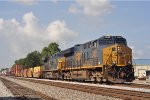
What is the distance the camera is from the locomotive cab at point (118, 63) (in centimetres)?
2597

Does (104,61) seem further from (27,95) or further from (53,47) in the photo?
(53,47)

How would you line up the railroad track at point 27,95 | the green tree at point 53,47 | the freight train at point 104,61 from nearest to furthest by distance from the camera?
the railroad track at point 27,95
the freight train at point 104,61
the green tree at point 53,47

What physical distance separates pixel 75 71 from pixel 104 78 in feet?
26.1

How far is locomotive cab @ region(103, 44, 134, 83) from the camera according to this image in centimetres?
2597

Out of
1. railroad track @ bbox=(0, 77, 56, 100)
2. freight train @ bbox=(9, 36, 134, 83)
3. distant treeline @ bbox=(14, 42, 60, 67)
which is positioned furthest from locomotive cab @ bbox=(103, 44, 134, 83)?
distant treeline @ bbox=(14, 42, 60, 67)

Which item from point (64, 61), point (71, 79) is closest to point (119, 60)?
point (71, 79)

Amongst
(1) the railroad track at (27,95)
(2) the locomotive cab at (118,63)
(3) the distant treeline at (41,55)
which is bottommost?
(1) the railroad track at (27,95)

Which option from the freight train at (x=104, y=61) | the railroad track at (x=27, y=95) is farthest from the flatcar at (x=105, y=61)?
the railroad track at (x=27, y=95)

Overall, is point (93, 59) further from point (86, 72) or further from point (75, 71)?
point (75, 71)

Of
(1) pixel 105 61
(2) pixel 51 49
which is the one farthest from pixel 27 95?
(2) pixel 51 49

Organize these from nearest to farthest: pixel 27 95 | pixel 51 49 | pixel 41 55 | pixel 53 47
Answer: pixel 27 95 < pixel 53 47 < pixel 51 49 < pixel 41 55

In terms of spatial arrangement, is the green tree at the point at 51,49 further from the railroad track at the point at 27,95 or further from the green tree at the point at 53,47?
the railroad track at the point at 27,95

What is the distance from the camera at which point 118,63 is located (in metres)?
26.6

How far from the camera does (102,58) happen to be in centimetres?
2745
